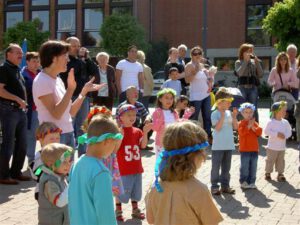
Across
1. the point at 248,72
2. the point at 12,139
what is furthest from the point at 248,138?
the point at 248,72

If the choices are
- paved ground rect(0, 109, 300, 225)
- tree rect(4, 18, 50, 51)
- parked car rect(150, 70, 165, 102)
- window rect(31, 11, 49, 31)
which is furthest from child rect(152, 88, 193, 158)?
window rect(31, 11, 49, 31)

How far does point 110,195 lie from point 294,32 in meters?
24.6

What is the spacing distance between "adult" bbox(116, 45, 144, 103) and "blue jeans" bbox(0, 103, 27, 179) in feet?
10.9

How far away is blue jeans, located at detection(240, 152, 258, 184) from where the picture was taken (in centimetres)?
753

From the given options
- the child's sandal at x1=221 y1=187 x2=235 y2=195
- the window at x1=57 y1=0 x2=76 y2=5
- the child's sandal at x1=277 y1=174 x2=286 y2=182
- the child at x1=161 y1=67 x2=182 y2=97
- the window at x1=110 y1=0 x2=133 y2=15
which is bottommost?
the child's sandal at x1=221 y1=187 x2=235 y2=195

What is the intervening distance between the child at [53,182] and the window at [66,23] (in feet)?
105

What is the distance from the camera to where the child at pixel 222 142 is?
7.21 meters

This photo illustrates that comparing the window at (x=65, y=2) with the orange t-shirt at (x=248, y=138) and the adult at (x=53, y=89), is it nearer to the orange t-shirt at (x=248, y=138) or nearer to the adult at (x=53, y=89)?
the orange t-shirt at (x=248, y=138)

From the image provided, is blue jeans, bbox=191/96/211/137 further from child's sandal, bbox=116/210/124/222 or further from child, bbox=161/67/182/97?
child's sandal, bbox=116/210/124/222

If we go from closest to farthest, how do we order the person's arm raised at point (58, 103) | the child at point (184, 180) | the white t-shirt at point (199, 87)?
the child at point (184, 180), the person's arm raised at point (58, 103), the white t-shirt at point (199, 87)

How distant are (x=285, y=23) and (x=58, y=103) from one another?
73.9 ft

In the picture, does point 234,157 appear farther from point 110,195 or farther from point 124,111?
point 110,195

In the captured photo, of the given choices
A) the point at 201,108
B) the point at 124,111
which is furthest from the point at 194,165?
the point at 201,108

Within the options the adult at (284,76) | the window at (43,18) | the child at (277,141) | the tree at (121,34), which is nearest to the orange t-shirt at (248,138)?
the child at (277,141)
